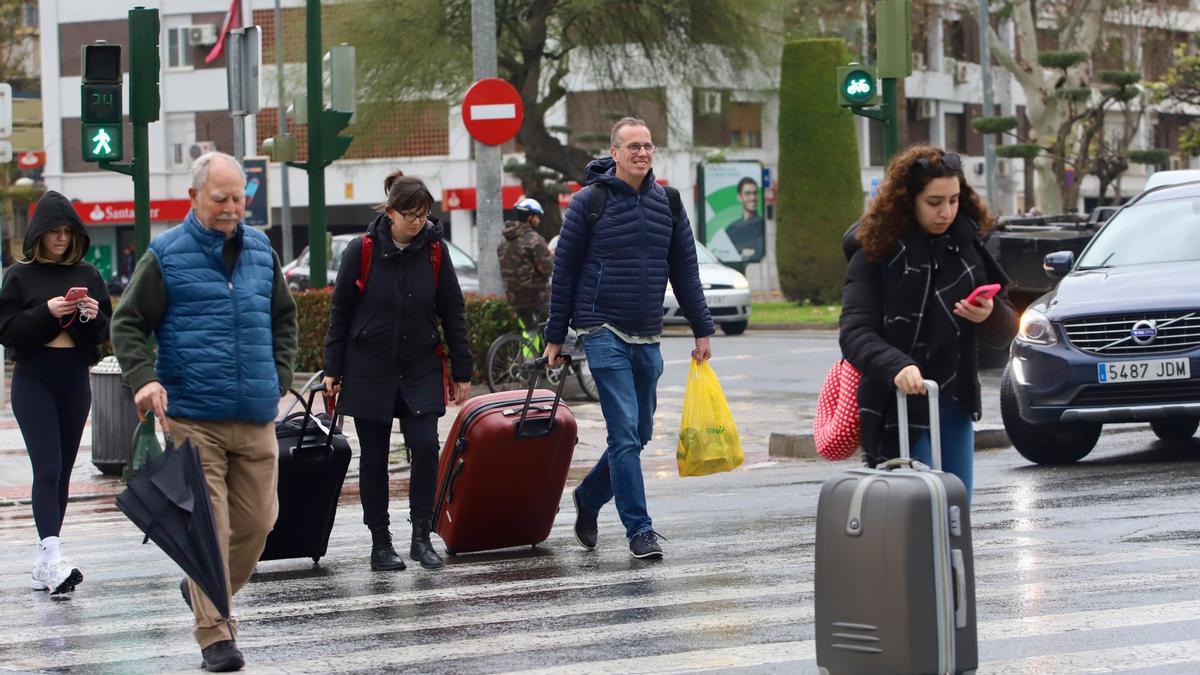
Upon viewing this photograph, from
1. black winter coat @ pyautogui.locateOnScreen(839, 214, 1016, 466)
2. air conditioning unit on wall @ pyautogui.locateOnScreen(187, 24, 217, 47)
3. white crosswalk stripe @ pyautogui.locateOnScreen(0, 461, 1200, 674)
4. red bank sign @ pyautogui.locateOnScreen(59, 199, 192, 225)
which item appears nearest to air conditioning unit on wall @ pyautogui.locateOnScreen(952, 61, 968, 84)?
air conditioning unit on wall @ pyautogui.locateOnScreen(187, 24, 217, 47)

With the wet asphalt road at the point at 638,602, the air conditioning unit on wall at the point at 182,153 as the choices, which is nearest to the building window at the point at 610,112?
the air conditioning unit on wall at the point at 182,153

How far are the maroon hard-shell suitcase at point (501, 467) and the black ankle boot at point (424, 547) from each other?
16 centimetres

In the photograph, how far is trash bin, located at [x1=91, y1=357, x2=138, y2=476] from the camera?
14.0 metres

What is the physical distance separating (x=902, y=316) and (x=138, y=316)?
2584mm

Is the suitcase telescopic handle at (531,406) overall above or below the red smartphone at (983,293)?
below

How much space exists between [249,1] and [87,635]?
183ft

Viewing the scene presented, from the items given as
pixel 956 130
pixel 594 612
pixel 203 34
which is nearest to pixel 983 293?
pixel 594 612

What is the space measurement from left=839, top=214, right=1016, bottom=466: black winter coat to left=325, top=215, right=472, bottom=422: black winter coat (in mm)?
2715

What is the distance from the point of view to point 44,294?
8766mm

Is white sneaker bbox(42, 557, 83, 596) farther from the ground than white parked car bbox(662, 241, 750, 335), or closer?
closer

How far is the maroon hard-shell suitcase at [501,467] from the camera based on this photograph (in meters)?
8.77

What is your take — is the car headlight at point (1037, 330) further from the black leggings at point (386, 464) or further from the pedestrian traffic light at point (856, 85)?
the black leggings at point (386, 464)

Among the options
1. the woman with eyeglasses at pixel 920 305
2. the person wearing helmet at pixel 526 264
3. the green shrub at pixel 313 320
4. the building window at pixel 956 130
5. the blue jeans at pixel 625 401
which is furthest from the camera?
the building window at pixel 956 130

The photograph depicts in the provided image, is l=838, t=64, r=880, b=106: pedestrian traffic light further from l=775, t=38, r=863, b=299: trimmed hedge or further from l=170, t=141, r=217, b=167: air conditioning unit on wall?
l=170, t=141, r=217, b=167: air conditioning unit on wall
